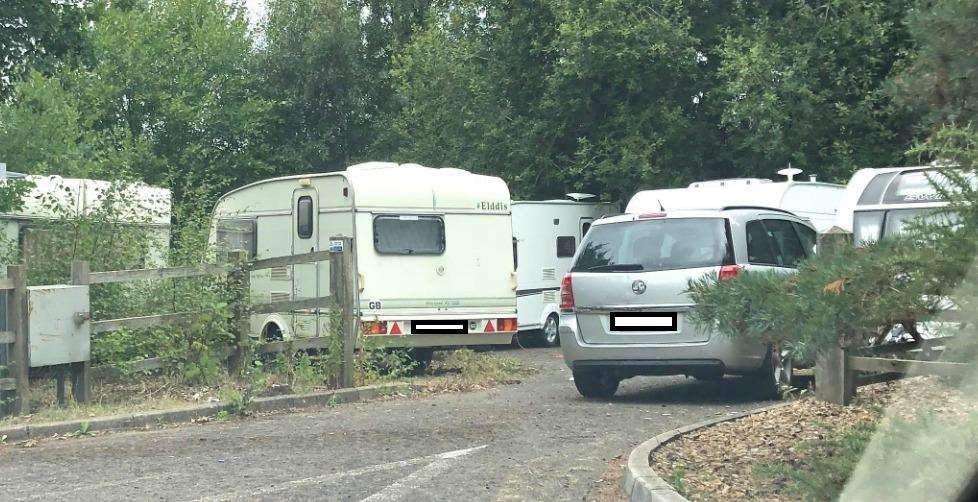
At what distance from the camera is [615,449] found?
29.8 feet

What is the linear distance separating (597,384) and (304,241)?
205 inches

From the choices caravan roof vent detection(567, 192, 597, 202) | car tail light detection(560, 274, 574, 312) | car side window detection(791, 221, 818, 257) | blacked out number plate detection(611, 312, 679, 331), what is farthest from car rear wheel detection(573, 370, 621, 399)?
caravan roof vent detection(567, 192, 597, 202)

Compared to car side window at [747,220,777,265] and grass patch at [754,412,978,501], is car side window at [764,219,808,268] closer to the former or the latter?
car side window at [747,220,777,265]

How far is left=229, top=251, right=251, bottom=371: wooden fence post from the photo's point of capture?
12789mm

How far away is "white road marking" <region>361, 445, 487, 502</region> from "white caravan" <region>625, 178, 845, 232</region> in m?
9.17

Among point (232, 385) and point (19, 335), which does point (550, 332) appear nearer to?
point (232, 385)

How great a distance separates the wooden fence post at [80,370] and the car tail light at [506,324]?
20.6 feet

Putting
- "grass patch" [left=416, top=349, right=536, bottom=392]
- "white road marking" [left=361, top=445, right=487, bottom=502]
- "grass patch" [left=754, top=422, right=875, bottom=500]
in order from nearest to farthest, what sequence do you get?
"grass patch" [left=754, top=422, right=875, bottom=500] < "white road marking" [left=361, top=445, right=487, bottom=502] < "grass patch" [left=416, top=349, right=536, bottom=392]

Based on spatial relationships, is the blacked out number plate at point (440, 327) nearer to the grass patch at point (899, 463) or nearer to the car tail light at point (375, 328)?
the car tail light at point (375, 328)

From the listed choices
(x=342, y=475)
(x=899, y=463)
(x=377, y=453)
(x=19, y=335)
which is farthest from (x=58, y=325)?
(x=899, y=463)

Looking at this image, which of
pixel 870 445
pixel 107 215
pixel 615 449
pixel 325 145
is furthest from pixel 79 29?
pixel 325 145

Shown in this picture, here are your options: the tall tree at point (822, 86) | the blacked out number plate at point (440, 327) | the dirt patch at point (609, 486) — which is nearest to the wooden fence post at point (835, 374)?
the dirt patch at point (609, 486)

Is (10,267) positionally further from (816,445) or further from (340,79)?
(340,79)

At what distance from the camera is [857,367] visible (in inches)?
261
